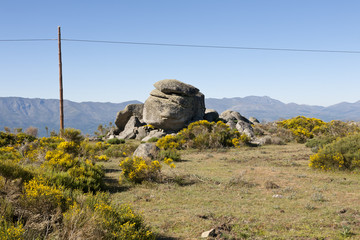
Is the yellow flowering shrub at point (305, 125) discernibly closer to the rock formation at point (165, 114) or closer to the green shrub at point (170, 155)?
the rock formation at point (165, 114)

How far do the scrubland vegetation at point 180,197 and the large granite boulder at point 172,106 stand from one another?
1512cm

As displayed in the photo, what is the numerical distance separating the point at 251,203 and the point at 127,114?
29.9 metres

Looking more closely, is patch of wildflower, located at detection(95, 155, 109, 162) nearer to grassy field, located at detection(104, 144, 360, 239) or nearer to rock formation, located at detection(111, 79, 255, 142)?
grassy field, located at detection(104, 144, 360, 239)

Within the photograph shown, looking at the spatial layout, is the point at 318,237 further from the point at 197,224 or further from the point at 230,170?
the point at 230,170

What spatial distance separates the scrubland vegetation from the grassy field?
0.09 feet

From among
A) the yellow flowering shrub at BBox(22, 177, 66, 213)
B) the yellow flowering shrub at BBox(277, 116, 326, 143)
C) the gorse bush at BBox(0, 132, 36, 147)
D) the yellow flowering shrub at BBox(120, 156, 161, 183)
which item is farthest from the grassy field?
the yellow flowering shrub at BBox(277, 116, 326, 143)

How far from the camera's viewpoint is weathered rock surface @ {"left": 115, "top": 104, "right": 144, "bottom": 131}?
3675cm

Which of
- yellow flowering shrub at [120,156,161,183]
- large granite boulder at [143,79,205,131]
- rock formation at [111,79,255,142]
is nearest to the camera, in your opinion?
yellow flowering shrub at [120,156,161,183]

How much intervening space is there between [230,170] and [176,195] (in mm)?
5241

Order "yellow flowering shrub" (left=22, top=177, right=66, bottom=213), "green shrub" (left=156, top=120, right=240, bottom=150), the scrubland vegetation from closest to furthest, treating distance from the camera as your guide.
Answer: the scrubland vegetation < "yellow flowering shrub" (left=22, top=177, right=66, bottom=213) < "green shrub" (left=156, top=120, right=240, bottom=150)

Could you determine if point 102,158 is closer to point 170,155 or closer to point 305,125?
point 170,155

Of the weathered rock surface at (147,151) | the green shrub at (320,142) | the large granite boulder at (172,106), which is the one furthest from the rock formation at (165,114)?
the weathered rock surface at (147,151)

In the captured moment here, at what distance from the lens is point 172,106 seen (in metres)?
33.1

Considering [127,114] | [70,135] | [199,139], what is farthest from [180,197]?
[127,114]
